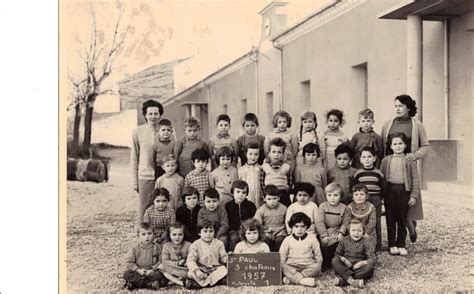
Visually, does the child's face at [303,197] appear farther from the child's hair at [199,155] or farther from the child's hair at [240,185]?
the child's hair at [199,155]

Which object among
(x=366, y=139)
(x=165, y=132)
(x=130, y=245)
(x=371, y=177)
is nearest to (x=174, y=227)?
(x=165, y=132)

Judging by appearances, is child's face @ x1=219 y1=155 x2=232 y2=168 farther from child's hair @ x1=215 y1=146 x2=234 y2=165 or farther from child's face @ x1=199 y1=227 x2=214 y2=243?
child's face @ x1=199 y1=227 x2=214 y2=243

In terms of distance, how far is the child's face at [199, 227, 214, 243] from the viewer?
3791mm

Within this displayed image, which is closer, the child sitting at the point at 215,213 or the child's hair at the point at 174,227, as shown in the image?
the child's hair at the point at 174,227

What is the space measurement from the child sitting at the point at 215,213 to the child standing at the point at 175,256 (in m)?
0.20

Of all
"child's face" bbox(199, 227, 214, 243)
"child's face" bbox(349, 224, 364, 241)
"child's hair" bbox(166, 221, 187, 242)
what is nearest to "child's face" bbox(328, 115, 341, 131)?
"child's face" bbox(349, 224, 364, 241)

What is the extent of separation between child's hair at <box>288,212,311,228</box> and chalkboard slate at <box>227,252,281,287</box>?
23cm

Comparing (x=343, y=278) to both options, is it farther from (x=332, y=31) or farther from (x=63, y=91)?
(x=332, y=31)

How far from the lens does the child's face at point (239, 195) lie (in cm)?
398

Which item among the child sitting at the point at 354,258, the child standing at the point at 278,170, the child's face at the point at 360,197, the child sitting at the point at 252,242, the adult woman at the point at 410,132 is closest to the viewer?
the child sitting at the point at 354,258

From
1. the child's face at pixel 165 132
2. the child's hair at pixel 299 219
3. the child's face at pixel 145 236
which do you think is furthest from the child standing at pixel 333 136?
the child's face at pixel 145 236
